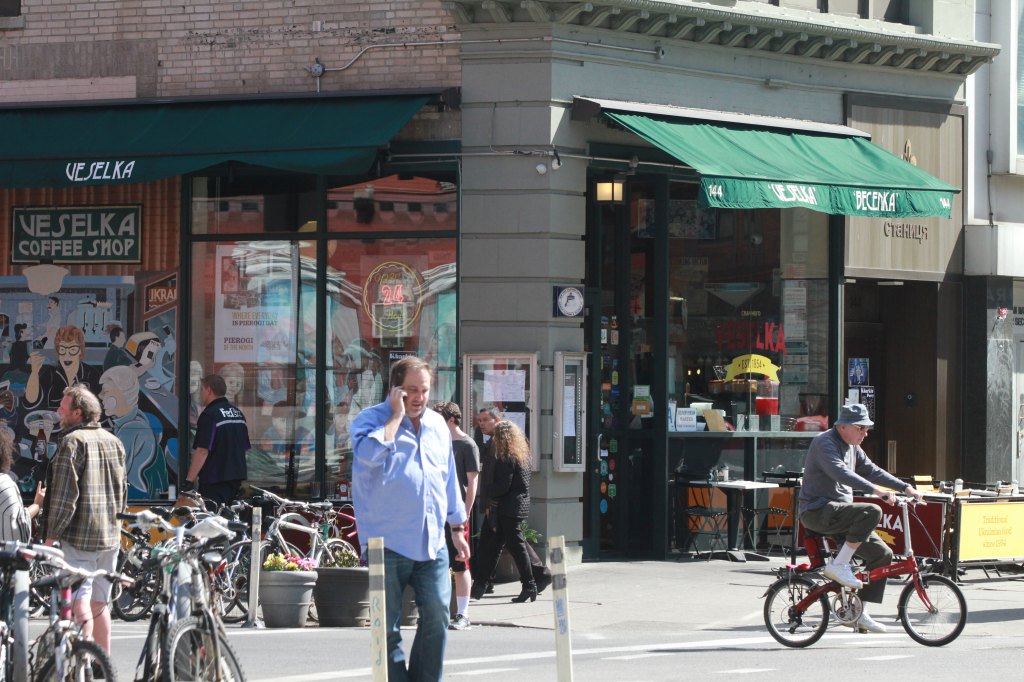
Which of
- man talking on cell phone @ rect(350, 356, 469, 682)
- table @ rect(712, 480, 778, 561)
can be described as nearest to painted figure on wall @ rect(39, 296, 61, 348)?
table @ rect(712, 480, 778, 561)

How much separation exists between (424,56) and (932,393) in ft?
25.6

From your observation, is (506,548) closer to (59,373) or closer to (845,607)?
(845,607)

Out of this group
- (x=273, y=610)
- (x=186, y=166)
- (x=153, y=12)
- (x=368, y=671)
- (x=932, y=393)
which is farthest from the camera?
(x=932, y=393)

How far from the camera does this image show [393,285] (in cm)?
1711

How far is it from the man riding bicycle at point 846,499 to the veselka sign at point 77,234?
28.3 feet

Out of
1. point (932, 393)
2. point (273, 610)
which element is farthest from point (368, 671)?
point (932, 393)

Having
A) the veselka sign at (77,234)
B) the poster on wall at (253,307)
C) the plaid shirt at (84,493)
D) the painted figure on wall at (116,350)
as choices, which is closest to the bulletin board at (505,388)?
the poster on wall at (253,307)

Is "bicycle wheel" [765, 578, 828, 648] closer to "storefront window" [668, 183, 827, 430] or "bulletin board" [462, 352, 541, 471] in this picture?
"bulletin board" [462, 352, 541, 471]

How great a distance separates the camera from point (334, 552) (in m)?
14.1

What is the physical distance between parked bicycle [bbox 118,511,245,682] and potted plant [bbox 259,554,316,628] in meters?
4.58

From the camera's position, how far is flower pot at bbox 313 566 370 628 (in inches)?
525

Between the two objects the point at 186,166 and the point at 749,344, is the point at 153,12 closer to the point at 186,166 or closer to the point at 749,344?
the point at 186,166

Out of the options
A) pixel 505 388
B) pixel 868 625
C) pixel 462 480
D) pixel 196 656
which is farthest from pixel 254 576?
pixel 196 656

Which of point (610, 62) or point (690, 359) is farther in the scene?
point (690, 359)
